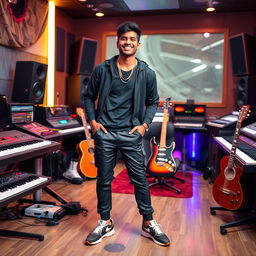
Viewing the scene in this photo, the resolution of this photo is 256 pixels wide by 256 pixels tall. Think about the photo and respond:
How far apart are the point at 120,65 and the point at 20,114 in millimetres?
1229

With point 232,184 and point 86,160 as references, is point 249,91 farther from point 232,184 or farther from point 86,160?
point 86,160

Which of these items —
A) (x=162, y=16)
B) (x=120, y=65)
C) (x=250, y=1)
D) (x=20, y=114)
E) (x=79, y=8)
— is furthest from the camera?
(x=162, y=16)

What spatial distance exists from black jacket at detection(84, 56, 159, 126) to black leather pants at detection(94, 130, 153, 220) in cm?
14

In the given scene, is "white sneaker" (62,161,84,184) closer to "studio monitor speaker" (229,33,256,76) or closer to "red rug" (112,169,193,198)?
"red rug" (112,169,193,198)

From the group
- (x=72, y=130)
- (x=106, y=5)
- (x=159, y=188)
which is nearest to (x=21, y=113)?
(x=72, y=130)

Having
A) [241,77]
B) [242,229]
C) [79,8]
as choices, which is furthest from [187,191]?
[79,8]

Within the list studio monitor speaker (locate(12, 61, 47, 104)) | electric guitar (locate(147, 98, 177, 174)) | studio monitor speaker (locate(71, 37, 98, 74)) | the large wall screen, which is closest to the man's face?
electric guitar (locate(147, 98, 177, 174))

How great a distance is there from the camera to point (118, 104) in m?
2.24

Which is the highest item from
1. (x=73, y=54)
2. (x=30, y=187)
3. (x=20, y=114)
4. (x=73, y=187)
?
(x=73, y=54)

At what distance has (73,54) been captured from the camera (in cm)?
541

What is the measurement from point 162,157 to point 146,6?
2.60 meters

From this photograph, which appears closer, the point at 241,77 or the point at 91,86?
the point at 91,86

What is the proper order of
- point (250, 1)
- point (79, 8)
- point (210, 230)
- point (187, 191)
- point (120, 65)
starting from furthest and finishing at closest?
point (79, 8) → point (250, 1) → point (187, 191) → point (210, 230) → point (120, 65)

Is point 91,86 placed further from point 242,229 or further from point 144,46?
point 144,46
